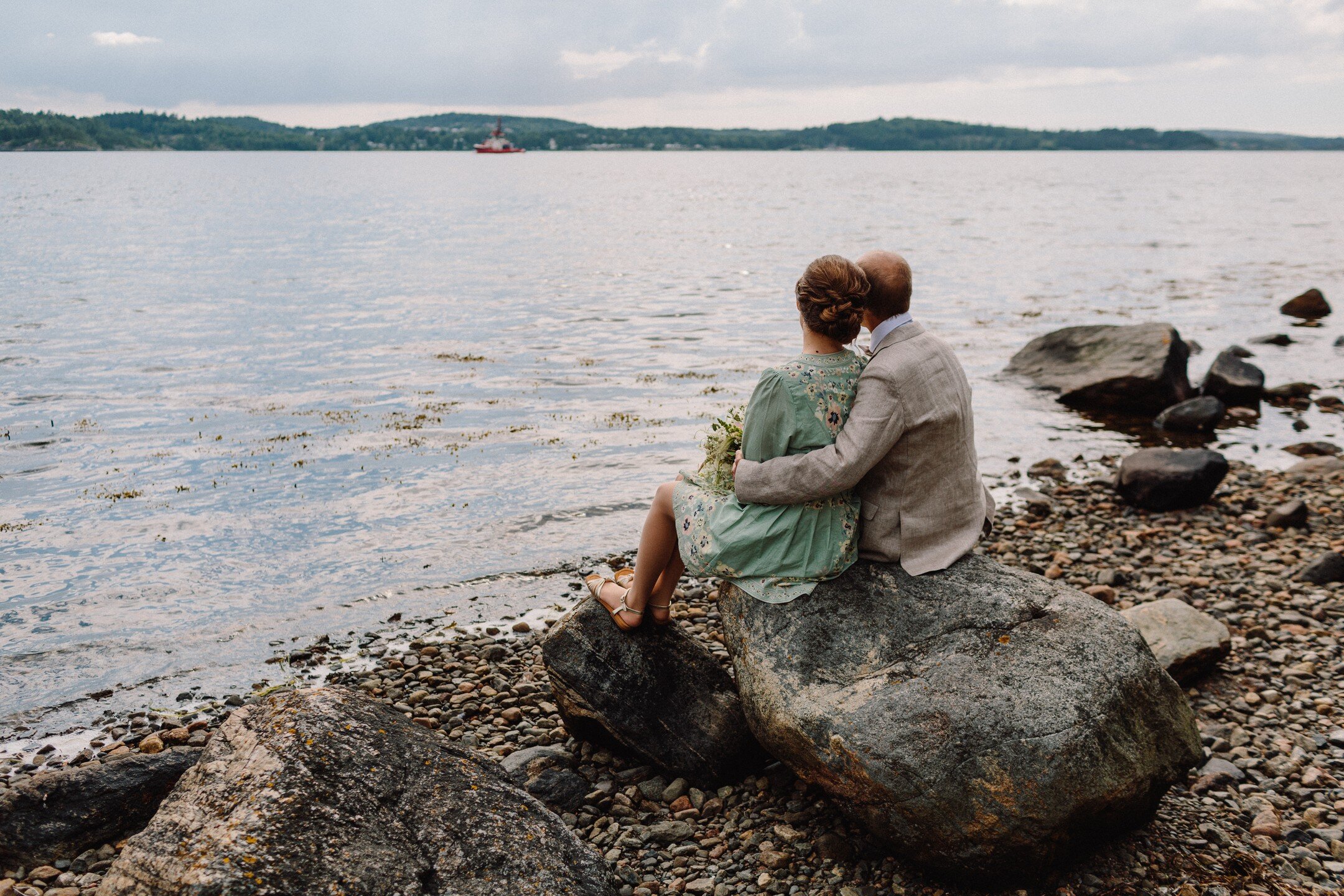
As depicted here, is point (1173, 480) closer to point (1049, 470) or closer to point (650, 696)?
point (1049, 470)

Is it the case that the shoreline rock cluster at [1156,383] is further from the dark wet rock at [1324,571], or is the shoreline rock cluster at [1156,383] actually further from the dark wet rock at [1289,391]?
the dark wet rock at [1324,571]

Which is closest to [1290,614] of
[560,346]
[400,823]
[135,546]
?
[400,823]

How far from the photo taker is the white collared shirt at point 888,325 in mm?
5867

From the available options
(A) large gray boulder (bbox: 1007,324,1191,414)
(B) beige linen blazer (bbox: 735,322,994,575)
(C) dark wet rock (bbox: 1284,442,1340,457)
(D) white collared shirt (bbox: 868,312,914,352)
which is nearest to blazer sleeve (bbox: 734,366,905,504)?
(B) beige linen blazer (bbox: 735,322,994,575)

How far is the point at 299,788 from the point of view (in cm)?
443

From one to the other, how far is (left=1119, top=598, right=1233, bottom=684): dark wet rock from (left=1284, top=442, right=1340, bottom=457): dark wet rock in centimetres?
906

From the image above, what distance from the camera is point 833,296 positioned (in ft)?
18.5

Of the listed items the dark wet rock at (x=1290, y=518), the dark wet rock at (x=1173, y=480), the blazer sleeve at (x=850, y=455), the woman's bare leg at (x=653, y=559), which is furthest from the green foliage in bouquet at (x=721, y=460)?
the dark wet rock at (x=1290, y=518)

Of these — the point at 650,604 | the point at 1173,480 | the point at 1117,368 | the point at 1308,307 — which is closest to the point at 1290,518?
the point at 1173,480

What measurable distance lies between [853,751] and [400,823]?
229 cm

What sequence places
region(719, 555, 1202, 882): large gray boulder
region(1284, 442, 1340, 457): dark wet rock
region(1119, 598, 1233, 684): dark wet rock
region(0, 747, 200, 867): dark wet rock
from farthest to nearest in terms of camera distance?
1. region(1284, 442, 1340, 457): dark wet rock
2. region(1119, 598, 1233, 684): dark wet rock
3. region(0, 747, 200, 867): dark wet rock
4. region(719, 555, 1202, 882): large gray boulder

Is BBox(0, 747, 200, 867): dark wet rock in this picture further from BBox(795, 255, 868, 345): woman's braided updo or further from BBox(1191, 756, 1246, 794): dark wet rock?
BBox(1191, 756, 1246, 794): dark wet rock

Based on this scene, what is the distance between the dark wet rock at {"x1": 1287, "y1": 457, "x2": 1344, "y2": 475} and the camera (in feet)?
45.8

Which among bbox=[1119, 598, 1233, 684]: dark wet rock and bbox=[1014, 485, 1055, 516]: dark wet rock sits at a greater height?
bbox=[1119, 598, 1233, 684]: dark wet rock
